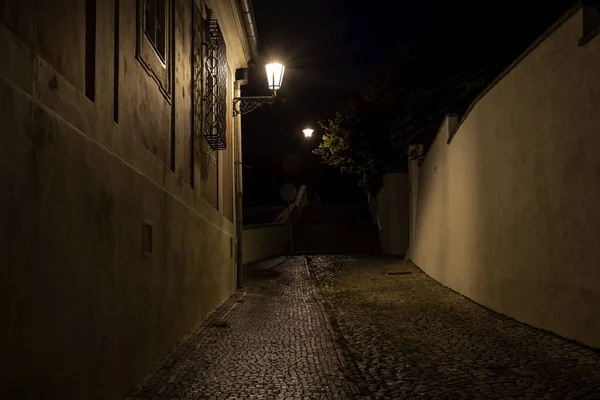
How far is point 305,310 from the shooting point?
11.2 metres

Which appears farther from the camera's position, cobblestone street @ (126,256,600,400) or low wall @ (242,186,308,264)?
low wall @ (242,186,308,264)

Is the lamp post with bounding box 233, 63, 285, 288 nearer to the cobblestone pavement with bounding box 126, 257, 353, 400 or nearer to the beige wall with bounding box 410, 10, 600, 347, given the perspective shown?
the cobblestone pavement with bounding box 126, 257, 353, 400

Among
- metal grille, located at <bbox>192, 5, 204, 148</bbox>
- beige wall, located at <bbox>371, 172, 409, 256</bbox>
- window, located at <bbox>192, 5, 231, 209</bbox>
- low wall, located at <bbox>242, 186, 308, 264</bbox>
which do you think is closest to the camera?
metal grille, located at <bbox>192, 5, 204, 148</bbox>

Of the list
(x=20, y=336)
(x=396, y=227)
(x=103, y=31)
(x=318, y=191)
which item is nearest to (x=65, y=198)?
(x=20, y=336)

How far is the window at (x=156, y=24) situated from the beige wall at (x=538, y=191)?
14.9 ft

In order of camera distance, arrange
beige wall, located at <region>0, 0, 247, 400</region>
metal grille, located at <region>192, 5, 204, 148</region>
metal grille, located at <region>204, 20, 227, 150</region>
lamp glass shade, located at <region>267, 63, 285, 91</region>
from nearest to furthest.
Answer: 1. beige wall, located at <region>0, 0, 247, 400</region>
2. metal grille, located at <region>192, 5, 204, 148</region>
3. metal grille, located at <region>204, 20, 227, 150</region>
4. lamp glass shade, located at <region>267, 63, 285, 91</region>

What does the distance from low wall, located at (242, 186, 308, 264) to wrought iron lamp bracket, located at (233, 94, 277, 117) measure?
5.63m

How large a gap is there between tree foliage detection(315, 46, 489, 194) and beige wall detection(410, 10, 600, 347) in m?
5.18

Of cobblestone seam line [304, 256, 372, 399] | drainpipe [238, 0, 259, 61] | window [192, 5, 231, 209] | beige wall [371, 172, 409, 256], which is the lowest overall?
A: cobblestone seam line [304, 256, 372, 399]

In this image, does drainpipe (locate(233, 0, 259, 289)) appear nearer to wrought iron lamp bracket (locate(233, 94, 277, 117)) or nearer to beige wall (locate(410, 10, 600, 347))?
wrought iron lamp bracket (locate(233, 94, 277, 117))

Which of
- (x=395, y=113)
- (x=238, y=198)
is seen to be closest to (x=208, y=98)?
(x=238, y=198)

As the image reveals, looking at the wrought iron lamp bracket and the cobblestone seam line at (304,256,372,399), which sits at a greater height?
the wrought iron lamp bracket

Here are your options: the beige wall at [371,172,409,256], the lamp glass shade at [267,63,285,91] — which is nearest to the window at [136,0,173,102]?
the lamp glass shade at [267,63,285,91]

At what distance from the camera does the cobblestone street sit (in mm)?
5711
